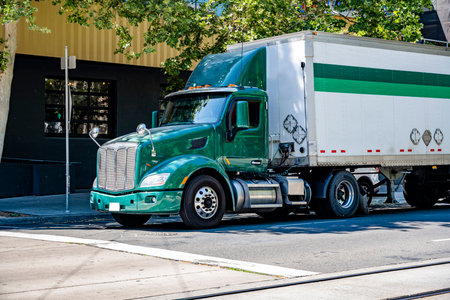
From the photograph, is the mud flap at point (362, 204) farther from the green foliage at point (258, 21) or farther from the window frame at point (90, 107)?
the window frame at point (90, 107)

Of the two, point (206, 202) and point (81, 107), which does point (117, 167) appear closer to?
point (206, 202)

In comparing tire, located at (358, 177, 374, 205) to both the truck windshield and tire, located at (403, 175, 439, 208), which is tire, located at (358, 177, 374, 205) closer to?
tire, located at (403, 175, 439, 208)

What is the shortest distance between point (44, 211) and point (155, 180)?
17.1 ft

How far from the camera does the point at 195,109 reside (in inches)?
577

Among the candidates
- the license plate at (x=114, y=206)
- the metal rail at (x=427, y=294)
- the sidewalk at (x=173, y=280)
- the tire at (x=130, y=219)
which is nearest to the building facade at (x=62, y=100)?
the tire at (x=130, y=219)

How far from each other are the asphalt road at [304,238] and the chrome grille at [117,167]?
865 mm

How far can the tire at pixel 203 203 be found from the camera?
13336 millimetres

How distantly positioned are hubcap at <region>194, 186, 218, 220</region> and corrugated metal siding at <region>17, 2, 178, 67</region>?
10.3 metres

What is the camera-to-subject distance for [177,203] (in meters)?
13.2

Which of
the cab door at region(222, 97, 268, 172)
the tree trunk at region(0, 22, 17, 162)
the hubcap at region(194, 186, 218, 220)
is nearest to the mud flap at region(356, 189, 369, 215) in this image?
the cab door at region(222, 97, 268, 172)

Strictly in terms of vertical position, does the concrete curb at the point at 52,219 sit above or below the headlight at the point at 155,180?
below

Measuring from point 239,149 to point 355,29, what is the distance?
7497mm

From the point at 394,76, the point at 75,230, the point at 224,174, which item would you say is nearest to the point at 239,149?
the point at 224,174

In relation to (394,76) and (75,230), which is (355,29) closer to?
(394,76)
